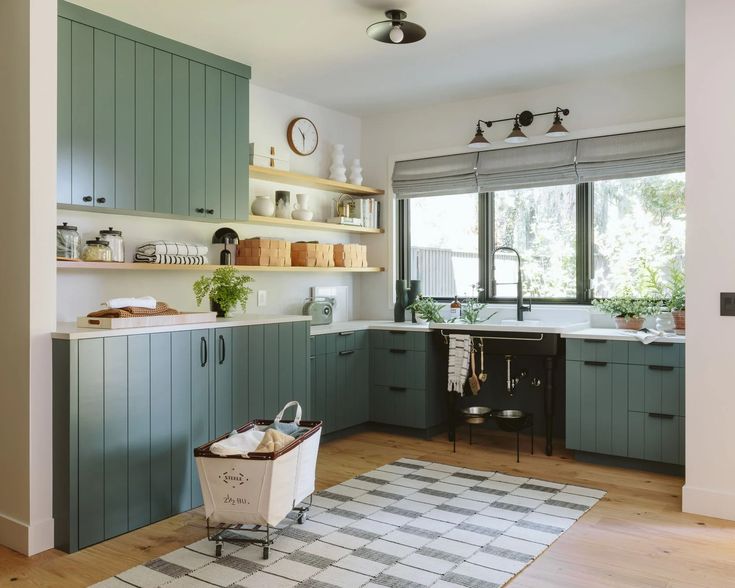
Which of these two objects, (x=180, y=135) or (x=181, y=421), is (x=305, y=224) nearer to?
(x=180, y=135)

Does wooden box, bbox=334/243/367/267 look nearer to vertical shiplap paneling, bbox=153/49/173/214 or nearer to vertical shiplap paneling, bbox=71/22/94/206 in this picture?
vertical shiplap paneling, bbox=153/49/173/214

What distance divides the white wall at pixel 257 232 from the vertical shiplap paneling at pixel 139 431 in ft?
2.67

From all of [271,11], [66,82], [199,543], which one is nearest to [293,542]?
[199,543]

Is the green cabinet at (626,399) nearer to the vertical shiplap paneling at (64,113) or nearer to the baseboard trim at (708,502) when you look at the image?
the baseboard trim at (708,502)

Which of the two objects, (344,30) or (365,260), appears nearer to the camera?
(344,30)

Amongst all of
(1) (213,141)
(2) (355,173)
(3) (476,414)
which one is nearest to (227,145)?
(1) (213,141)

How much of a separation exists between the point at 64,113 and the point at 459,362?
2.84m

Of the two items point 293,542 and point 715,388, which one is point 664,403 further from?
point 293,542

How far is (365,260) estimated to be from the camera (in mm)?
5625

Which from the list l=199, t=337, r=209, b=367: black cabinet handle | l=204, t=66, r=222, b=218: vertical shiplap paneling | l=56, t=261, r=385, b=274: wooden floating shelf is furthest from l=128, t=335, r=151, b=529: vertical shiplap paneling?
l=204, t=66, r=222, b=218: vertical shiplap paneling

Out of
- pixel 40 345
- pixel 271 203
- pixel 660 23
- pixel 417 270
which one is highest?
pixel 660 23

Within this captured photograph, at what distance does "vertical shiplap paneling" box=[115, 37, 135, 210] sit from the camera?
3.58m

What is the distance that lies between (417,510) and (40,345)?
1.92 meters

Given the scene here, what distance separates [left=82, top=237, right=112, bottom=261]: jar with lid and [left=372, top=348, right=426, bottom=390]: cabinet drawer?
7.14ft
